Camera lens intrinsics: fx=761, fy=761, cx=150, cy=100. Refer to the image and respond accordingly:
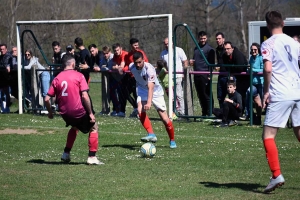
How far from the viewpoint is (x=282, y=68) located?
9.14 meters

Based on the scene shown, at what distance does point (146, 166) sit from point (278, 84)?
304 cm

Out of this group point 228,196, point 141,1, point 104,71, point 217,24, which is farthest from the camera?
point 217,24

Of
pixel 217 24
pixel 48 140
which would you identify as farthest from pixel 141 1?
pixel 48 140

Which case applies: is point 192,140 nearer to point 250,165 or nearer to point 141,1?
point 250,165

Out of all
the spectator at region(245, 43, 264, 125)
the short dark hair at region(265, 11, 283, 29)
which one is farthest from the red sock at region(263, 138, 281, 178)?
the spectator at region(245, 43, 264, 125)

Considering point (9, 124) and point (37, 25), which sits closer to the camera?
point (9, 124)

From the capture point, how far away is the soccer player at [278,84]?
9.10 meters

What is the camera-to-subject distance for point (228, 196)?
897 centimetres

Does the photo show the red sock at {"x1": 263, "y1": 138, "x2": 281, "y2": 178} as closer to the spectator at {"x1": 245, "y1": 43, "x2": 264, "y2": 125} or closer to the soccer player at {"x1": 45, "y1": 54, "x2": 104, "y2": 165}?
the soccer player at {"x1": 45, "y1": 54, "x2": 104, "y2": 165}

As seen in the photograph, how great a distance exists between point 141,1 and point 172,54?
29.1 m

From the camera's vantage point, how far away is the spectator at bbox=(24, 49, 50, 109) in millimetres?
21250

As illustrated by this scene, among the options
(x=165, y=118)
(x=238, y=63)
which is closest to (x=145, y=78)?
(x=165, y=118)

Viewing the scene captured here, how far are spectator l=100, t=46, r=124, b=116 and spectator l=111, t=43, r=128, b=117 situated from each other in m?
0.07

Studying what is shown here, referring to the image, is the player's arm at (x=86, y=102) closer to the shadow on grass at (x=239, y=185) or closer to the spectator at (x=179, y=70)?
the shadow on grass at (x=239, y=185)
